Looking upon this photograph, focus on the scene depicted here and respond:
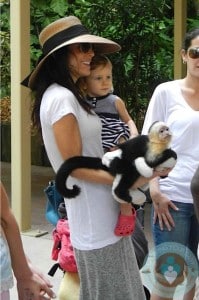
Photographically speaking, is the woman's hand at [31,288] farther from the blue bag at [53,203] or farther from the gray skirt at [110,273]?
the blue bag at [53,203]

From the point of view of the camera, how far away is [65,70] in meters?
2.60

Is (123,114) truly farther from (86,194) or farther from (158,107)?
(86,194)

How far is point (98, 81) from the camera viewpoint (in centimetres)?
313

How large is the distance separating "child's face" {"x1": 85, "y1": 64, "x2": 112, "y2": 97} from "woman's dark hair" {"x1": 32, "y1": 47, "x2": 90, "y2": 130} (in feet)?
1.39

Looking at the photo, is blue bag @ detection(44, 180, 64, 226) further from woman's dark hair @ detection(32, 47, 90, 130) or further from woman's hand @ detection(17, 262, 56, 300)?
woman's hand @ detection(17, 262, 56, 300)

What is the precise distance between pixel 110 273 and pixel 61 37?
1.03 meters

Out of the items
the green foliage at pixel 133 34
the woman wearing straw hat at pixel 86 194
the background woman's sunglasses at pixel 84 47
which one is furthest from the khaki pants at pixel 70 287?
the green foliage at pixel 133 34

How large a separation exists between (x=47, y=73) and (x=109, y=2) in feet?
19.4

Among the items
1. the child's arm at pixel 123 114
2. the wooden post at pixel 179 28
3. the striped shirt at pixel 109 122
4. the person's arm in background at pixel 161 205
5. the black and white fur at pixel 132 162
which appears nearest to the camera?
the black and white fur at pixel 132 162

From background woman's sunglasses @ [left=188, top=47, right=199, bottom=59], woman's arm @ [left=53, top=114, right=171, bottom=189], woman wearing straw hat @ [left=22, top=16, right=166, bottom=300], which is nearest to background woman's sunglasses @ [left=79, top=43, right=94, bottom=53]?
woman wearing straw hat @ [left=22, top=16, right=166, bottom=300]

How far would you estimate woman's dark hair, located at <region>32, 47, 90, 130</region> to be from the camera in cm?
258

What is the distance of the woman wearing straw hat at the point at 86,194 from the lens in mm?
2482

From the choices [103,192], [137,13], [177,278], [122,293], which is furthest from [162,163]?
[137,13]

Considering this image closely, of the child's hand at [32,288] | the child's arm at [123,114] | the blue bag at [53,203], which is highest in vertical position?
the child's arm at [123,114]
